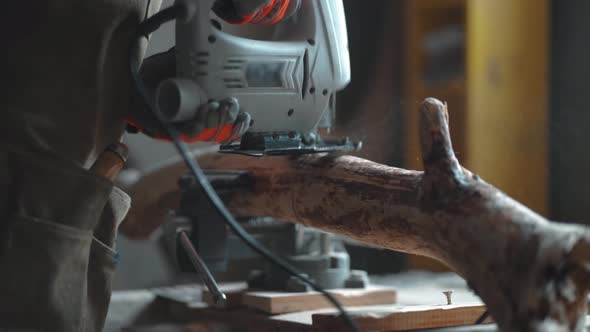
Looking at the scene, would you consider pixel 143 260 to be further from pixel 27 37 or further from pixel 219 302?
pixel 27 37

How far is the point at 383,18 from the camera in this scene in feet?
13.0

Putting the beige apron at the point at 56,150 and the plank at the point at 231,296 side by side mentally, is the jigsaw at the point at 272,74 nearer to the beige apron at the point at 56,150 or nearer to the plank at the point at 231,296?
the beige apron at the point at 56,150

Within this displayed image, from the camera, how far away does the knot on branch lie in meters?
1.12

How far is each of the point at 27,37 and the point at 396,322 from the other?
2.36 feet

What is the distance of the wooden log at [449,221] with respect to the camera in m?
0.96

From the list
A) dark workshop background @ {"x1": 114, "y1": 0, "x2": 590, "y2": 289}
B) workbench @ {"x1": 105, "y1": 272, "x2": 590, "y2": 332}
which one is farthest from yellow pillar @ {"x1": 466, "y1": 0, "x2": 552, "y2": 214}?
workbench @ {"x1": 105, "y1": 272, "x2": 590, "y2": 332}

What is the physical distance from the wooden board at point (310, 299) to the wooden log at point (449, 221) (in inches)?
6.7

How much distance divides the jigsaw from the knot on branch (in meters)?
0.28

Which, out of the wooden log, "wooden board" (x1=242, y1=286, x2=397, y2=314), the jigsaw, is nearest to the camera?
the wooden log

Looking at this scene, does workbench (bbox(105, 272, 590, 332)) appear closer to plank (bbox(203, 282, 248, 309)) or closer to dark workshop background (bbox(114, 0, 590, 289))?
plank (bbox(203, 282, 248, 309))

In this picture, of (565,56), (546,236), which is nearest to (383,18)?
(565,56)

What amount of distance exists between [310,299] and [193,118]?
1.91ft

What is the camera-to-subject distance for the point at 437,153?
113cm

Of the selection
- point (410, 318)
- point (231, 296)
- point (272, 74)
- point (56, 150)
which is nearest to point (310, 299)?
point (231, 296)
